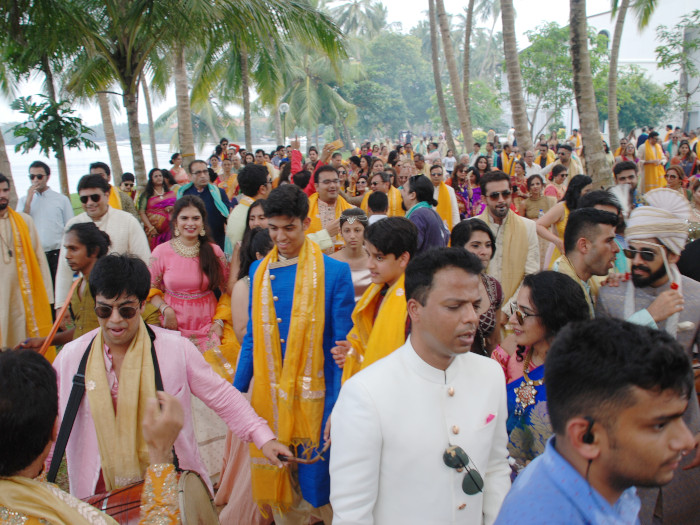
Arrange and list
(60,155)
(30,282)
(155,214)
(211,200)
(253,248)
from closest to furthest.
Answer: (253,248) → (30,282) → (211,200) → (155,214) → (60,155)

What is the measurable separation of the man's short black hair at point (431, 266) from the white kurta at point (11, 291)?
185 inches

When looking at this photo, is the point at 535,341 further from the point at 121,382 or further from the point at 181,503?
the point at 121,382

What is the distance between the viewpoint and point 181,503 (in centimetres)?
205

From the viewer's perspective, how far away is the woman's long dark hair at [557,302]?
255 cm

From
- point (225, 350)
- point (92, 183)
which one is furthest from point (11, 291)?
point (225, 350)

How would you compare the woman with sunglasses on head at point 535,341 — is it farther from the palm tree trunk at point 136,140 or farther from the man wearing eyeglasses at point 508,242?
the palm tree trunk at point 136,140

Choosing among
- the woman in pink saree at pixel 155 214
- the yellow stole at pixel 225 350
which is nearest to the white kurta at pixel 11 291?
the woman in pink saree at pixel 155 214

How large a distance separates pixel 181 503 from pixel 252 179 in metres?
4.56

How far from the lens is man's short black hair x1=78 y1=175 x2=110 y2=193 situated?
5223mm

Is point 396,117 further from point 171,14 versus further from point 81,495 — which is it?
point 81,495

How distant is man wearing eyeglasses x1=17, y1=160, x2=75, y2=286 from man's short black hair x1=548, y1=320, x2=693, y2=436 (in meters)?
6.91

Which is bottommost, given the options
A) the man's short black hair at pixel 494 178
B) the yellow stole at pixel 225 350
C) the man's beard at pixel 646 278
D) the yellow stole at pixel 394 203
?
the yellow stole at pixel 225 350

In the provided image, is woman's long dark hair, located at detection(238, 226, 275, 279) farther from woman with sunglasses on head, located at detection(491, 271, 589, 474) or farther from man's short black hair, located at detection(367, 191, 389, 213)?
man's short black hair, located at detection(367, 191, 389, 213)

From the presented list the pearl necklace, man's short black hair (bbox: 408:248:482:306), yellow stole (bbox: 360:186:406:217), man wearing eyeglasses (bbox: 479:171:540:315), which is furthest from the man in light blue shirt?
yellow stole (bbox: 360:186:406:217)
